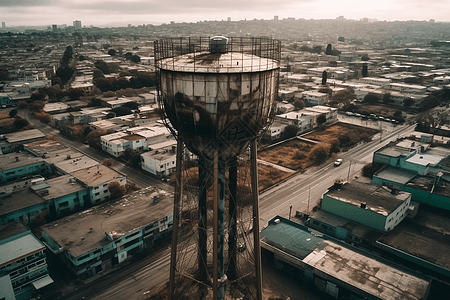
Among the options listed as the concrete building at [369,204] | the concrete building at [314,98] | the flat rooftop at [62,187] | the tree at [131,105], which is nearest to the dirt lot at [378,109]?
the concrete building at [314,98]

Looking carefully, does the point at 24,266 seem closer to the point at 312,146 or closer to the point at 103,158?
the point at 103,158

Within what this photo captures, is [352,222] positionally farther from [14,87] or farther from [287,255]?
[14,87]

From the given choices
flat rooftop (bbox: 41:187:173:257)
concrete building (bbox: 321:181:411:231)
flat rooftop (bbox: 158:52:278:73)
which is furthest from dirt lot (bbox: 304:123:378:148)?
flat rooftop (bbox: 158:52:278:73)

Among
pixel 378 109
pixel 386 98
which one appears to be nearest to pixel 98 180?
pixel 378 109

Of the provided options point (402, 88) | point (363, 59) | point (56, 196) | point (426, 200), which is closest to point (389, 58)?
point (363, 59)

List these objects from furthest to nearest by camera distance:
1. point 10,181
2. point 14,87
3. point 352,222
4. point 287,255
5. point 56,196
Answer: point 14,87 → point 10,181 → point 56,196 → point 352,222 → point 287,255

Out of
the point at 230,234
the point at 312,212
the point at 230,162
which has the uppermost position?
the point at 230,162
